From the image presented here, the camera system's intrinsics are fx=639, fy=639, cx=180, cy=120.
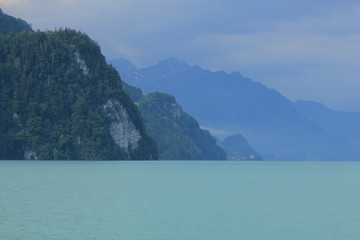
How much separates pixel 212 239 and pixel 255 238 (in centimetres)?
351

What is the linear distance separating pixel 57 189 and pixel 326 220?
40281mm

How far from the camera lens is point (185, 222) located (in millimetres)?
57719

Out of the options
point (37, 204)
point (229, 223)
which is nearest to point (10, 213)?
point (37, 204)

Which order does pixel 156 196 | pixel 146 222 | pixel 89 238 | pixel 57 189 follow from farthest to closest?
pixel 57 189
pixel 156 196
pixel 146 222
pixel 89 238

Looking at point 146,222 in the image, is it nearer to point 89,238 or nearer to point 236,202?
point 89,238

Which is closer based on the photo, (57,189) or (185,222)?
(185,222)

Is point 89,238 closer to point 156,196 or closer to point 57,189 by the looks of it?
point 156,196

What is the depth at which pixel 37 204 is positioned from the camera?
6781 centimetres

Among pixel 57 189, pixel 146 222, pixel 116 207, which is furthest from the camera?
pixel 57 189

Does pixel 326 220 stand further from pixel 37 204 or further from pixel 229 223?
pixel 37 204

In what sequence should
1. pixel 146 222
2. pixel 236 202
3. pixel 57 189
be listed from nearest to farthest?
pixel 146 222, pixel 236 202, pixel 57 189

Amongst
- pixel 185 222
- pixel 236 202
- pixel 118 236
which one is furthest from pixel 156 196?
pixel 118 236

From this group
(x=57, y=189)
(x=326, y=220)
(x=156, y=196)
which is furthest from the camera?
(x=57, y=189)

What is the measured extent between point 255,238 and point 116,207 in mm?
21212
